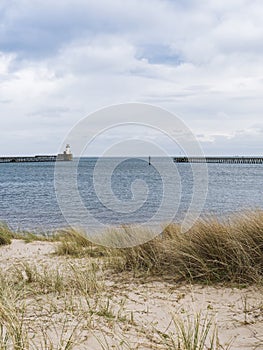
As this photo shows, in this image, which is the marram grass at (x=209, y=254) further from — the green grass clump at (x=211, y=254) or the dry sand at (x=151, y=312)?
the dry sand at (x=151, y=312)

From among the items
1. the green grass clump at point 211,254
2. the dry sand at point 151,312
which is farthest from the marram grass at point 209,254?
the dry sand at point 151,312

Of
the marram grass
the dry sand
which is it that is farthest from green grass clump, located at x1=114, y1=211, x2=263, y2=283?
the dry sand

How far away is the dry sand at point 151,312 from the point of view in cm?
311

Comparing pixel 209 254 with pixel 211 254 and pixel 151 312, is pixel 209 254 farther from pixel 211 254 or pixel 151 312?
pixel 151 312

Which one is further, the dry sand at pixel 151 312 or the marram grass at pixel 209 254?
the marram grass at pixel 209 254

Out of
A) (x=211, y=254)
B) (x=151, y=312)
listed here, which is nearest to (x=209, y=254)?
(x=211, y=254)

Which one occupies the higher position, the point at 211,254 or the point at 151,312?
the point at 211,254

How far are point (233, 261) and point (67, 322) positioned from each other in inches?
83.4

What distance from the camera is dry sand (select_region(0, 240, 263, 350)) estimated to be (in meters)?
3.11

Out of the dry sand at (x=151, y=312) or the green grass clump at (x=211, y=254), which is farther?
the green grass clump at (x=211, y=254)

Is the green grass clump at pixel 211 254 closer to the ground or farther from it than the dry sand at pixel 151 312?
farther from it

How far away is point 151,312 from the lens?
12.2 ft

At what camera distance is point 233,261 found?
4598 millimetres

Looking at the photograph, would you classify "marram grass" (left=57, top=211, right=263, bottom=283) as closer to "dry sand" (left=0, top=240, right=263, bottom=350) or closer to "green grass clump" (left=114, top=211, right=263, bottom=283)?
"green grass clump" (left=114, top=211, right=263, bottom=283)
